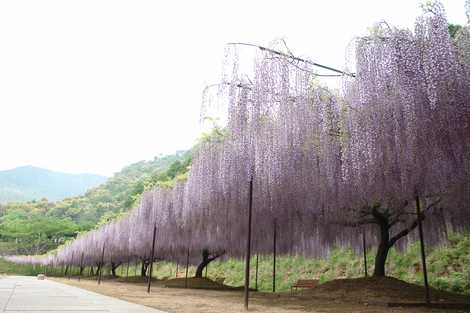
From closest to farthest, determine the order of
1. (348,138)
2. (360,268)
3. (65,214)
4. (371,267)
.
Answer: (348,138) < (371,267) < (360,268) < (65,214)

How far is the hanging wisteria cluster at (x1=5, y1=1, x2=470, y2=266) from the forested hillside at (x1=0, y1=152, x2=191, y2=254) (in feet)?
102

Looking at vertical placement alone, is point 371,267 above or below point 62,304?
above

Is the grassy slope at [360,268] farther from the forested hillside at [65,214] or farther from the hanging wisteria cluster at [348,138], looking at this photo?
the forested hillside at [65,214]

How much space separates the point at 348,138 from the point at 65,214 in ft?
334

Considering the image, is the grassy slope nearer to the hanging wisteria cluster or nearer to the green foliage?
the green foliage

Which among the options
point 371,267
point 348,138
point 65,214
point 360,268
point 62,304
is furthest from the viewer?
point 65,214

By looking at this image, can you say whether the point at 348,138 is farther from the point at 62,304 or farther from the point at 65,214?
the point at 65,214

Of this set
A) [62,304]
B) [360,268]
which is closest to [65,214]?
[360,268]

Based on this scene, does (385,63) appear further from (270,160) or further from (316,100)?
(270,160)

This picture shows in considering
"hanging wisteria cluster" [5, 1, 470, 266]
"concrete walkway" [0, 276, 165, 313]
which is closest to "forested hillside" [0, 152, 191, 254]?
"hanging wisteria cluster" [5, 1, 470, 266]

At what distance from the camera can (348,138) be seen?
9398 mm

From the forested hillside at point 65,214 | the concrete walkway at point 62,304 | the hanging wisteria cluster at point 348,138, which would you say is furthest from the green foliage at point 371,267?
the forested hillside at point 65,214

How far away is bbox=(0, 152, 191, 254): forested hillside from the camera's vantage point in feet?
225

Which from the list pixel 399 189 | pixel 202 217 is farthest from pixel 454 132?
pixel 202 217
